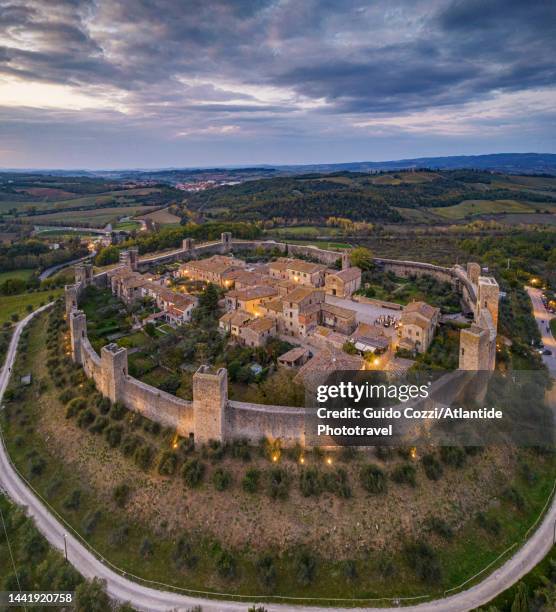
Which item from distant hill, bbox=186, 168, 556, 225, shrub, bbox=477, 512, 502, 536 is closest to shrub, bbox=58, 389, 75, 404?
shrub, bbox=477, 512, 502, 536

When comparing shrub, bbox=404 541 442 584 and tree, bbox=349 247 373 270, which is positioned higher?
tree, bbox=349 247 373 270

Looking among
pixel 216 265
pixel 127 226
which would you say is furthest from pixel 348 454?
pixel 127 226

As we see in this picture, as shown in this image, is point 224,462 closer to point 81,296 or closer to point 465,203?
point 81,296

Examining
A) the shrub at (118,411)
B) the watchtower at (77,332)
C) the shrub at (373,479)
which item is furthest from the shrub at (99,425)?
the shrub at (373,479)

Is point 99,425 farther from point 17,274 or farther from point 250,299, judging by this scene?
point 17,274

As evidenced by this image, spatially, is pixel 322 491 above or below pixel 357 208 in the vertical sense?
below

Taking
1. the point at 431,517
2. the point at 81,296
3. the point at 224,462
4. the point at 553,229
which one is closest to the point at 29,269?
the point at 81,296

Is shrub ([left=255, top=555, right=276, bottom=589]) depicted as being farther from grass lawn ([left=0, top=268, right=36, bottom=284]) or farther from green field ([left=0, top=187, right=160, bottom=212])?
green field ([left=0, top=187, right=160, bottom=212])
